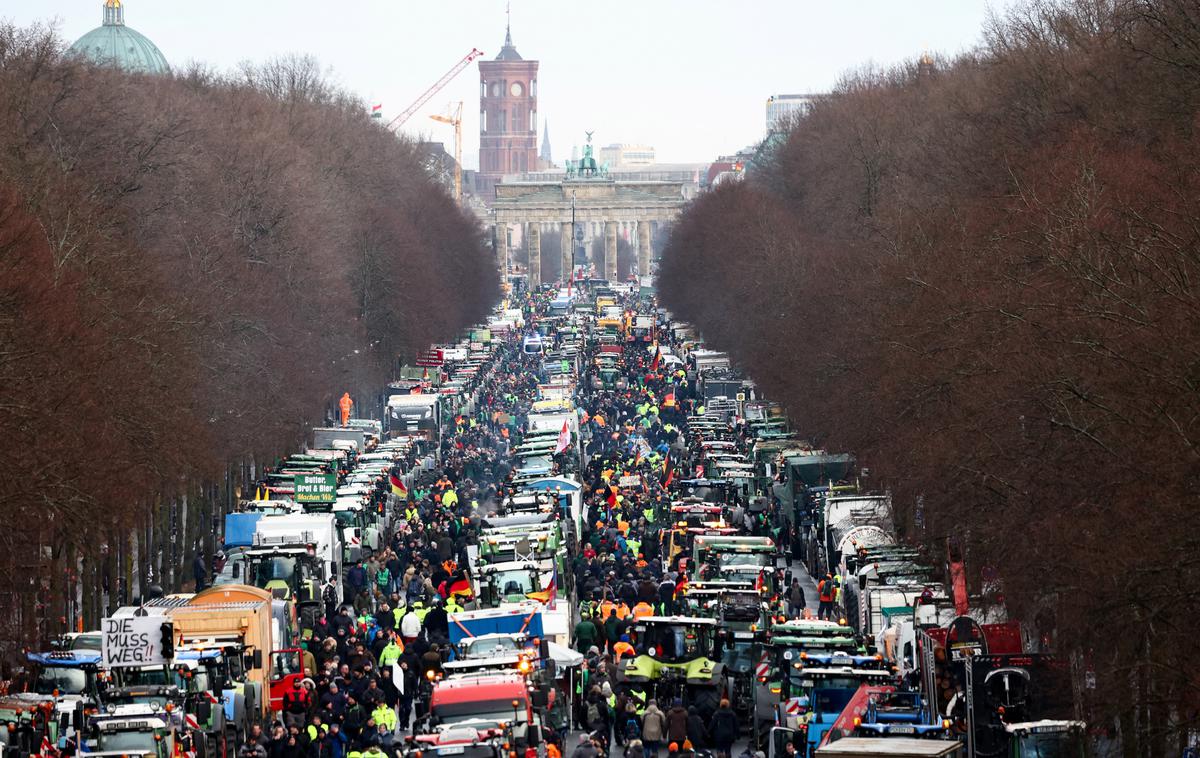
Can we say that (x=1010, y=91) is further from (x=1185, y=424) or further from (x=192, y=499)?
(x=1185, y=424)

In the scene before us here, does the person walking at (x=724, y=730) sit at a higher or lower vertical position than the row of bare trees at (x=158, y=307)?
lower

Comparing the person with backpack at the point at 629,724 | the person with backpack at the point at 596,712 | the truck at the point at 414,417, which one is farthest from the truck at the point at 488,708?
the truck at the point at 414,417

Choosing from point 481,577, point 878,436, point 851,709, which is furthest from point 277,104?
point 851,709

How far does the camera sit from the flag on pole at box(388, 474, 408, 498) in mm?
58188

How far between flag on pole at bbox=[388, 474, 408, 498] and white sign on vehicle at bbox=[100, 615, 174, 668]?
27746 mm

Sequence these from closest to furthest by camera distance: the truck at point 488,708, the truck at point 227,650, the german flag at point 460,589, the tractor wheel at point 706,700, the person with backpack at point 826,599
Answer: the truck at point 488,708 < the truck at point 227,650 < the tractor wheel at point 706,700 < the german flag at point 460,589 < the person with backpack at point 826,599

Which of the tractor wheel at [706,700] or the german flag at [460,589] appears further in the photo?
the german flag at [460,589]

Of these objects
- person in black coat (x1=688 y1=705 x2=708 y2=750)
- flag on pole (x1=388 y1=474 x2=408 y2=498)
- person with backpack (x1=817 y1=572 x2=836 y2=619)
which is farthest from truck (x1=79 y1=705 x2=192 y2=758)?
flag on pole (x1=388 y1=474 x2=408 y2=498)

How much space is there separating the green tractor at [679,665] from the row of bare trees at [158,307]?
7866 millimetres

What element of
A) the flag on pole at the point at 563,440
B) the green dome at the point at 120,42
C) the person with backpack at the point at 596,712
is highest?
the green dome at the point at 120,42

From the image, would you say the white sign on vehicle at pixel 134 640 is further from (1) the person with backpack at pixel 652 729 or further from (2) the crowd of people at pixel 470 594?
(1) the person with backpack at pixel 652 729

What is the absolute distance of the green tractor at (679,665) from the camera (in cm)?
3278

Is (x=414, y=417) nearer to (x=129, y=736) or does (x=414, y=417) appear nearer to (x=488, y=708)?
(x=488, y=708)

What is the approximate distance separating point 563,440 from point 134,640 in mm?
33304
